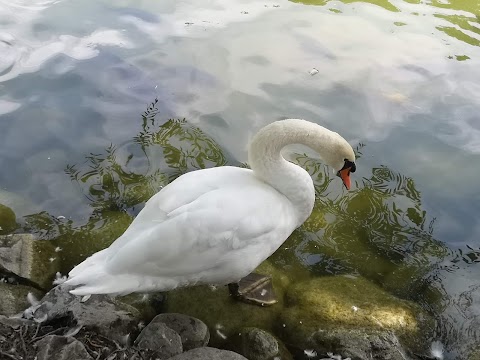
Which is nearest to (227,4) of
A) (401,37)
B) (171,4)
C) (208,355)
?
(171,4)

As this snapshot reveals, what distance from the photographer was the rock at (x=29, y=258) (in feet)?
12.3

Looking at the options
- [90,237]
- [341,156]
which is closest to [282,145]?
[341,156]

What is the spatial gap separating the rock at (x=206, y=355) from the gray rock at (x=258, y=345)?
0.32 metres

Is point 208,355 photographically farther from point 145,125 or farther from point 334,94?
point 334,94

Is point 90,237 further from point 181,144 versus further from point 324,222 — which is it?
point 324,222

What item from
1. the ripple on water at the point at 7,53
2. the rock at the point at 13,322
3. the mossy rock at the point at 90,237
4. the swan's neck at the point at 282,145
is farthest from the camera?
the ripple on water at the point at 7,53

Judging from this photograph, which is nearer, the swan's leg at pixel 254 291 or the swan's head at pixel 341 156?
the swan's head at pixel 341 156

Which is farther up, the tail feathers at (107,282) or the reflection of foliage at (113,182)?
the tail feathers at (107,282)

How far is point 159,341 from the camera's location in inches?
126

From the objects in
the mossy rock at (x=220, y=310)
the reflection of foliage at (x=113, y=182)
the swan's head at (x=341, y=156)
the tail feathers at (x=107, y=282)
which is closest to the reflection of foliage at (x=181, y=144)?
the reflection of foliage at (x=113, y=182)

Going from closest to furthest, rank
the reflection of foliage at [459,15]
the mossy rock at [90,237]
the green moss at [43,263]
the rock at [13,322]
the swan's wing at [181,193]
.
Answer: the rock at [13,322]
the swan's wing at [181,193]
the green moss at [43,263]
the mossy rock at [90,237]
the reflection of foliage at [459,15]

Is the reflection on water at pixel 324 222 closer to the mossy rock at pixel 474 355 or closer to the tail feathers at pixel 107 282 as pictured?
the mossy rock at pixel 474 355

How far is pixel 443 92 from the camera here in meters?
5.92

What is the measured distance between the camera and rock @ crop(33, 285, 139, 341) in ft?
10.9
